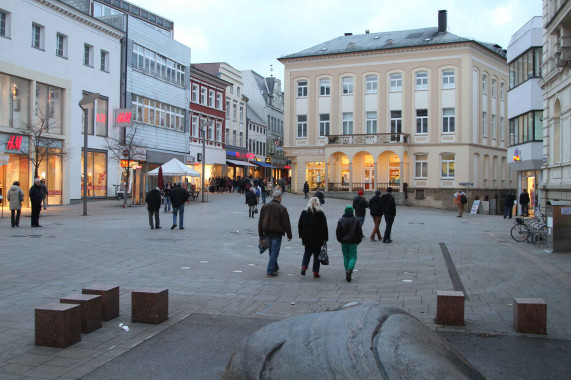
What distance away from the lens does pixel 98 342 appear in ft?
19.9

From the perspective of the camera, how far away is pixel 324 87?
5353 cm

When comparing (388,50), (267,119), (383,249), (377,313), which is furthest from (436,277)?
(267,119)

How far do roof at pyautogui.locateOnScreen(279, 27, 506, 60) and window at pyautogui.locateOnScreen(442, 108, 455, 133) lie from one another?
6214 millimetres

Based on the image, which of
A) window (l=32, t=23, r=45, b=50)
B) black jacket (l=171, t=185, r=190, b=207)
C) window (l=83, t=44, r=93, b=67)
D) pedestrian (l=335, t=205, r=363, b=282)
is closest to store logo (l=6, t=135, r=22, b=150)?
window (l=32, t=23, r=45, b=50)

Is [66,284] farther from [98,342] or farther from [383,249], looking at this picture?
[383,249]

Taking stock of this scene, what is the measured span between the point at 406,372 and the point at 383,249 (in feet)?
43.6

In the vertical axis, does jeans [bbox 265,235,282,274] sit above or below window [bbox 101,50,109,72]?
below

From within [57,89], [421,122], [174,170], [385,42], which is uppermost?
[385,42]

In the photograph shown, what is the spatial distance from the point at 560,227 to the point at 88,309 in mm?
13155

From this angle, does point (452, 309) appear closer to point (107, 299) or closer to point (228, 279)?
point (107, 299)

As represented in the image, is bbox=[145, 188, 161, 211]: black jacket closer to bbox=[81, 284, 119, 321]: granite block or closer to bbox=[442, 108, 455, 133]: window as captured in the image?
bbox=[81, 284, 119, 321]: granite block

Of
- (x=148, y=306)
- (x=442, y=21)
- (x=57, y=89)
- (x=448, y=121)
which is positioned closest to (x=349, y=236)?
(x=148, y=306)

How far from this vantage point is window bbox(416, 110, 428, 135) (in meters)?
50.6

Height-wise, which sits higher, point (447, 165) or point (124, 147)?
point (124, 147)
